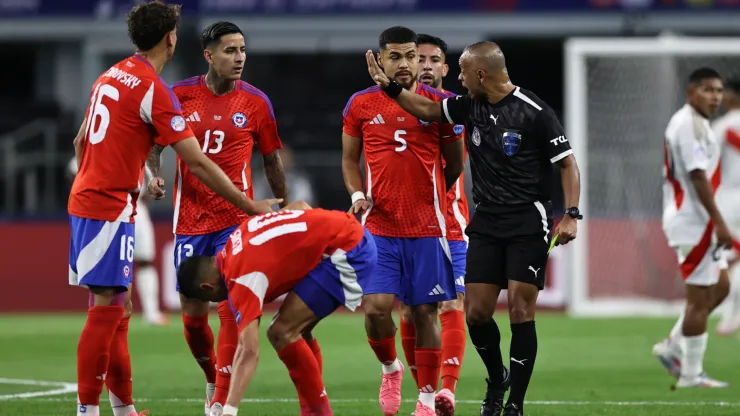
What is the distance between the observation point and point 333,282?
6531 millimetres

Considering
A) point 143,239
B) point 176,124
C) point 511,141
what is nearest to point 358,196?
point 511,141

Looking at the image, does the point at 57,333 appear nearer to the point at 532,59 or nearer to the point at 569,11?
the point at 569,11

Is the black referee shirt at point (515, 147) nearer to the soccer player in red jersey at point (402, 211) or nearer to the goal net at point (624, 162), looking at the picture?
the soccer player in red jersey at point (402, 211)

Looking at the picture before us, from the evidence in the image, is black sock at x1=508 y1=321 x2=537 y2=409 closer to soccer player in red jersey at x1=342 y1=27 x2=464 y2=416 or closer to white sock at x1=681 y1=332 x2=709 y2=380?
soccer player in red jersey at x1=342 y1=27 x2=464 y2=416

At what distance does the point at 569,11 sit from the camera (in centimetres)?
2145

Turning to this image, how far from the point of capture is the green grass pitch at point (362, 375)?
27.8 feet

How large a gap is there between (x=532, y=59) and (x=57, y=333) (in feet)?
41.3

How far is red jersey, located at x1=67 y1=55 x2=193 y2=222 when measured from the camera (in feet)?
22.1

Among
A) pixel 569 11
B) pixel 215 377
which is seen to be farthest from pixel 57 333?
pixel 569 11

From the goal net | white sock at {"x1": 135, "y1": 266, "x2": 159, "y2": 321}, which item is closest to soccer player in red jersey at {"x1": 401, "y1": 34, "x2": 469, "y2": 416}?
white sock at {"x1": 135, "y1": 266, "x2": 159, "y2": 321}

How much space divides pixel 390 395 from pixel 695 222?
10.7ft

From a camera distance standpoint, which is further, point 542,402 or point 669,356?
point 669,356

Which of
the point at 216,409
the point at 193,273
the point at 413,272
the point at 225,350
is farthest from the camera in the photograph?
the point at 413,272

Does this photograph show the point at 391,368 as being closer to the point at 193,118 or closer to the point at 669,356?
the point at 193,118
